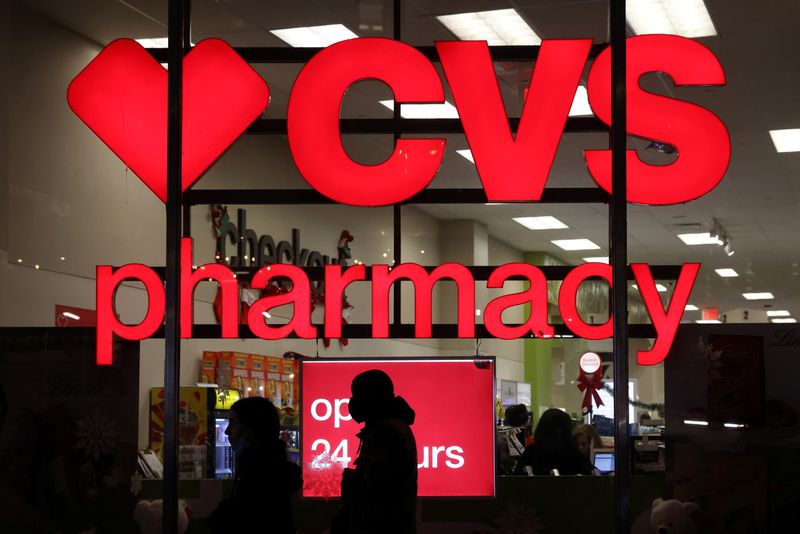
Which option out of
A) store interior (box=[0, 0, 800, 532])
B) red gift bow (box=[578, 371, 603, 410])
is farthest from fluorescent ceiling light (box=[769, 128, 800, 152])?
red gift bow (box=[578, 371, 603, 410])

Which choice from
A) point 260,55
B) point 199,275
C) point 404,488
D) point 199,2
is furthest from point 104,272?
point 404,488

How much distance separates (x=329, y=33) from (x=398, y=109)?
1.14 m

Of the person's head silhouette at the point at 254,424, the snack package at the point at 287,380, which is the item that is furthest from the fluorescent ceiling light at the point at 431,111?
the person's head silhouette at the point at 254,424

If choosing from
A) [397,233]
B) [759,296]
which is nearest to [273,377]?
[397,233]

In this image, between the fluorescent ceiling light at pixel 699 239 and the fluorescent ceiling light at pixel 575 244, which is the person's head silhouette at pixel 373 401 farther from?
the fluorescent ceiling light at pixel 699 239

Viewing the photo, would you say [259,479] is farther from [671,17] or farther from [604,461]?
[671,17]

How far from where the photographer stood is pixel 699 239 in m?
6.43

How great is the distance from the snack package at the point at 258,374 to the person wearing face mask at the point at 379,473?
359 centimetres

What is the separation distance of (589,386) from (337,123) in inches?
75.8

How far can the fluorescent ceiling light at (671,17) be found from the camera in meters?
6.30

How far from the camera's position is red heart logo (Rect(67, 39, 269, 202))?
555 cm

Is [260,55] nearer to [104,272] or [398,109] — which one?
[398,109]

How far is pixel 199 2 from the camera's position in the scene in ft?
20.7

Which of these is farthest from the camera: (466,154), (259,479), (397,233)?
(466,154)
